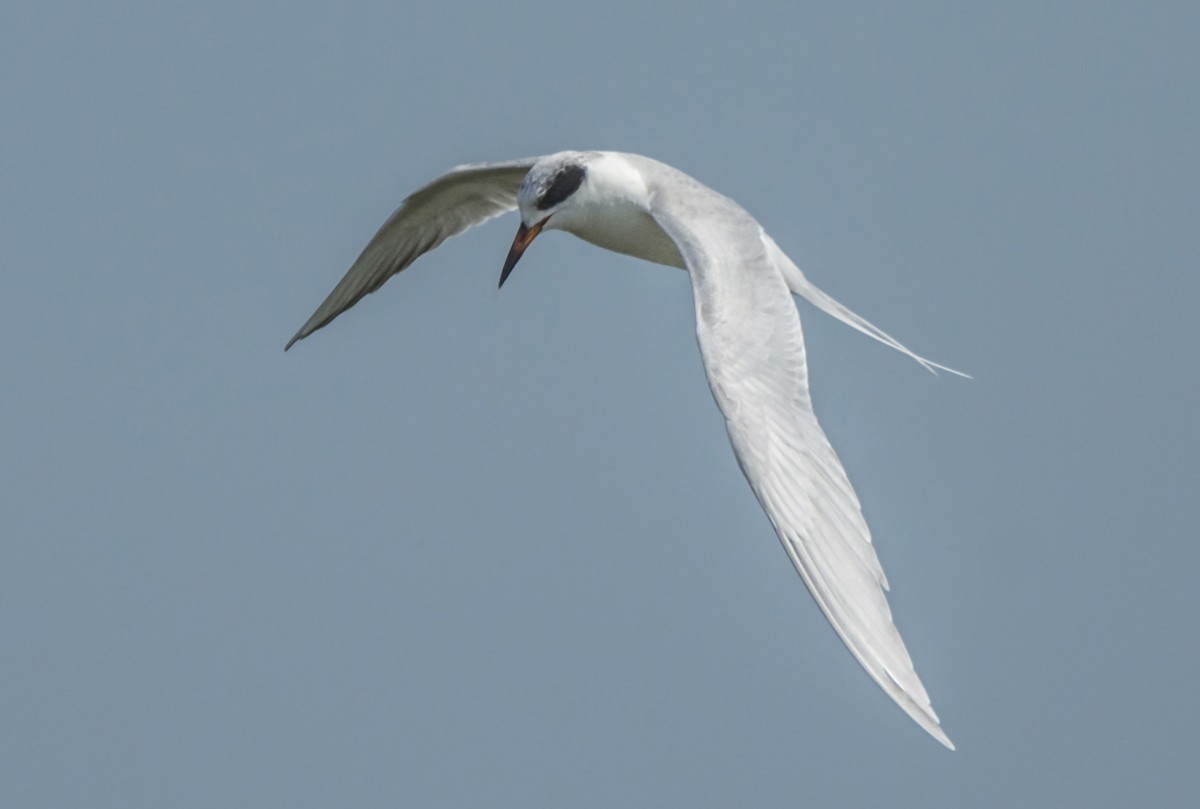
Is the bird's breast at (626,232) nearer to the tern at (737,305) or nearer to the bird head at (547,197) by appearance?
the tern at (737,305)

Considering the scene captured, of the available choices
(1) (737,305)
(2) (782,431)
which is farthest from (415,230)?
(2) (782,431)

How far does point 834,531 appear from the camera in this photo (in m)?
7.84

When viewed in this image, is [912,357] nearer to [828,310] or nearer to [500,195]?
[828,310]

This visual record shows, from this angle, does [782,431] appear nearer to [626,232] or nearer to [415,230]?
[626,232]

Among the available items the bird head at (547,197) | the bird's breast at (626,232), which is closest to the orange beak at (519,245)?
the bird head at (547,197)

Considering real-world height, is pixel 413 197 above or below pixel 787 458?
above

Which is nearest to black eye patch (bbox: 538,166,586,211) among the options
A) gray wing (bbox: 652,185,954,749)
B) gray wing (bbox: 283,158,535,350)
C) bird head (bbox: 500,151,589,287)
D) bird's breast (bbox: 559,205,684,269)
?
bird head (bbox: 500,151,589,287)

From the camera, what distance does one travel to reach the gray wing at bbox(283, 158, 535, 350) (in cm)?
1162

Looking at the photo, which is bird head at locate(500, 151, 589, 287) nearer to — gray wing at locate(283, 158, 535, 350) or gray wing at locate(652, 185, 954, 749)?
gray wing at locate(652, 185, 954, 749)

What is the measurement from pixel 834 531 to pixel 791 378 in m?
1.01

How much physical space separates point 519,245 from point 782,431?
268 centimetres

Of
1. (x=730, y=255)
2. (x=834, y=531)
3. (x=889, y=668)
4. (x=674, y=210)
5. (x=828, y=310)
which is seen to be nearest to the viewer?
(x=889, y=668)

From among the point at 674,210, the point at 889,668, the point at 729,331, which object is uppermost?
the point at 674,210

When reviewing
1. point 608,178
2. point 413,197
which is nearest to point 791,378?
point 608,178
